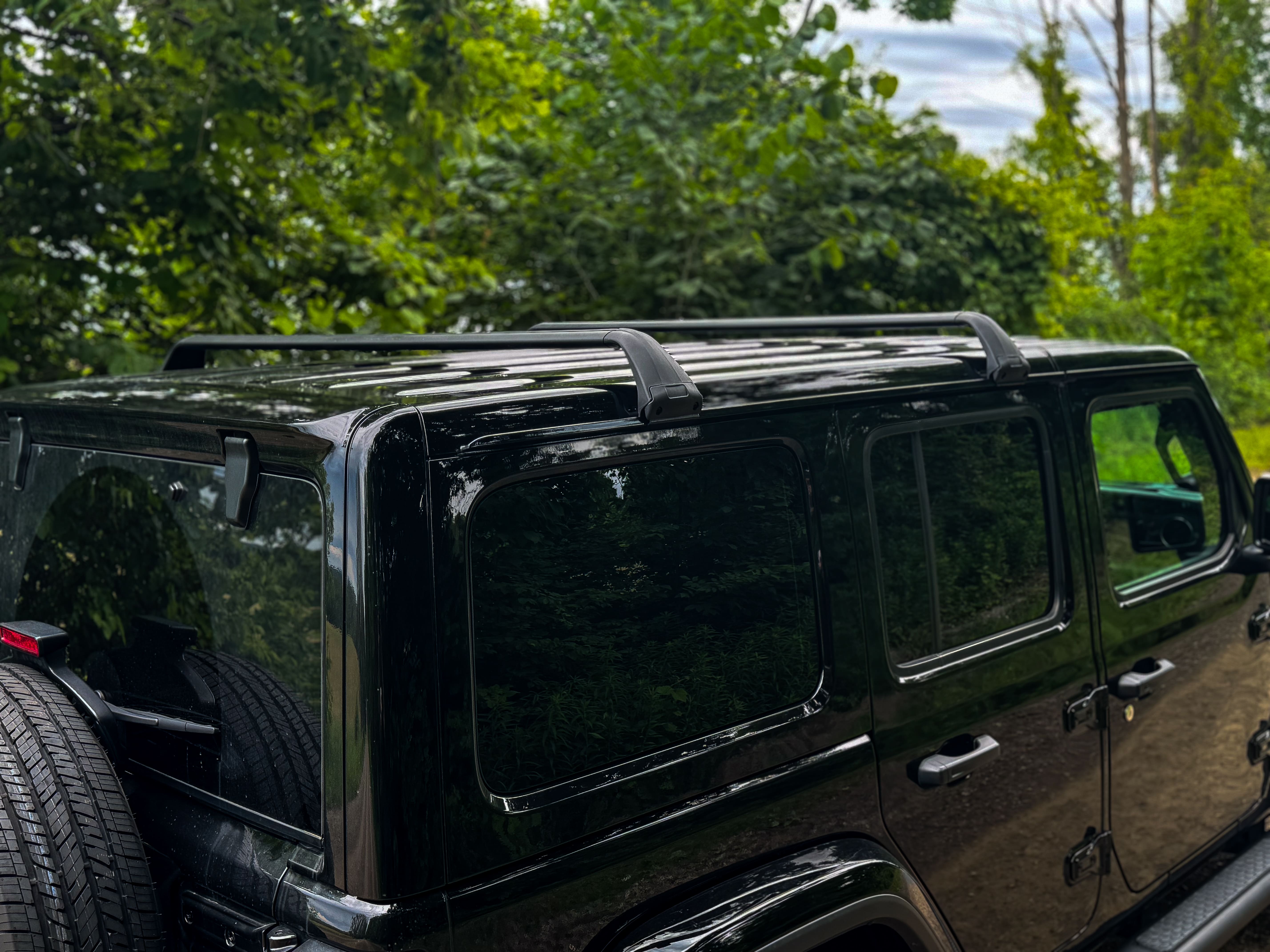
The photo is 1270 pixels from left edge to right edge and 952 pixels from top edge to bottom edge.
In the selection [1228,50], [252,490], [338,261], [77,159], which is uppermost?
[1228,50]

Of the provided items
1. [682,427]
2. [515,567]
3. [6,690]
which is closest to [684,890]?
[515,567]

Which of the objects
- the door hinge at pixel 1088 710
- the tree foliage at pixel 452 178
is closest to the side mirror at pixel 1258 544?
the door hinge at pixel 1088 710

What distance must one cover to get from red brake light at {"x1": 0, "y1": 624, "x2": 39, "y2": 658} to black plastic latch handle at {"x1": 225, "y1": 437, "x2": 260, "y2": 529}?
1.79 ft

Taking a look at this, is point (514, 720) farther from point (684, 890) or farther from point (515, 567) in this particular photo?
point (684, 890)

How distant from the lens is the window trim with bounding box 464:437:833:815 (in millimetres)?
1622

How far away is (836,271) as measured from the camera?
9.43 metres

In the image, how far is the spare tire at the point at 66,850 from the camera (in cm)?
158

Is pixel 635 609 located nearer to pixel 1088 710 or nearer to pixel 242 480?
pixel 242 480

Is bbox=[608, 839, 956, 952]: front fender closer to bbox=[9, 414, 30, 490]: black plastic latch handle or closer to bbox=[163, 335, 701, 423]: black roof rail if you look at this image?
bbox=[163, 335, 701, 423]: black roof rail

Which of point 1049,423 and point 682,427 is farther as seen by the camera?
point 1049,423

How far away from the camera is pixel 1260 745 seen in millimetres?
3496

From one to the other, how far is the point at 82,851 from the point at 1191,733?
8.76 feet

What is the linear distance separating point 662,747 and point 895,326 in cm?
124

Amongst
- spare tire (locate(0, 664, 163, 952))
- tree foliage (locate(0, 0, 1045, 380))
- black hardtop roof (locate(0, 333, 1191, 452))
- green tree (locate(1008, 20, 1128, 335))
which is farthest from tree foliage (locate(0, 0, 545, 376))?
green tree (locate(1008, 20, 1128, 335))
